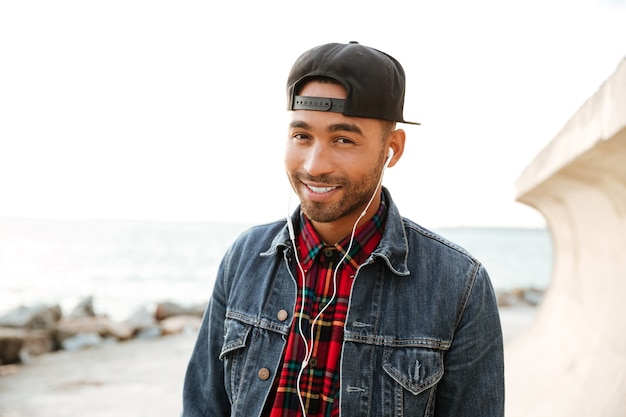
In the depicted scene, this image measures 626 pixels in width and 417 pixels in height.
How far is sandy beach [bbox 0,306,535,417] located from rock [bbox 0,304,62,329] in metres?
1.94

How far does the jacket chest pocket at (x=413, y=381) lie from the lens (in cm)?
199

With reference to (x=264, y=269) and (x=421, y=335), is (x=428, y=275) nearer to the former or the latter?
(x=421, y=335)

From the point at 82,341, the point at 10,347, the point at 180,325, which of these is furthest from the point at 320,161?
the point at 180,325

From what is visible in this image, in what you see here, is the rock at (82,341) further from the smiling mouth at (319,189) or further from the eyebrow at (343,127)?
the eyebrow at (343,127)

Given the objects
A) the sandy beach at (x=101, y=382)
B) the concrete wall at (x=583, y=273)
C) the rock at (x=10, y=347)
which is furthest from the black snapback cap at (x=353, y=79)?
the rock at (x=10, y=347)

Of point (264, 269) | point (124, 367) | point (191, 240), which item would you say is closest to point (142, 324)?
point (124, 367)

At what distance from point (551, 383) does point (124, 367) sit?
663cm

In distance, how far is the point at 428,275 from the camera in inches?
83.1

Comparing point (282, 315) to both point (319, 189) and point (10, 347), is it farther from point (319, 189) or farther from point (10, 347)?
point (10, 347)

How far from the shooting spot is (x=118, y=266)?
148 ft

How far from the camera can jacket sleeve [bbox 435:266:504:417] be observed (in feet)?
6.56

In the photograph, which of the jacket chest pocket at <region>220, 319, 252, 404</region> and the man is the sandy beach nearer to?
A: the jacket chest pocket at <region>220, 319, 252, 404</region>

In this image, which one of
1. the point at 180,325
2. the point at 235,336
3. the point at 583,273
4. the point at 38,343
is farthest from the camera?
the point at 180,325

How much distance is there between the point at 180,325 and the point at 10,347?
161 inches
